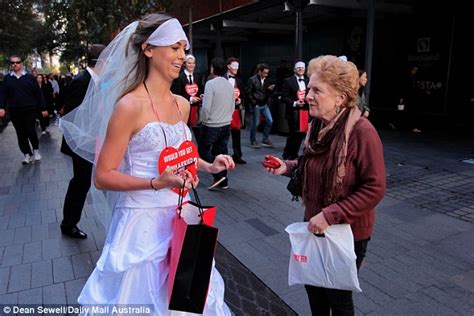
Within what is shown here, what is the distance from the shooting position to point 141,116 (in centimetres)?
188

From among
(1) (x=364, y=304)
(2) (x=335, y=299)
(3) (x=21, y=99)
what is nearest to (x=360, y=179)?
(2) (x=335, y=299)

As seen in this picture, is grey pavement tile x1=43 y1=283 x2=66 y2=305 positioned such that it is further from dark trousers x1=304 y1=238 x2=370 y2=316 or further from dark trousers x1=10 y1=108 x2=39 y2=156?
dark trousers x1=10 y1=108 x2=39 y2=156

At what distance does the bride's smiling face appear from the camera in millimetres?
1903

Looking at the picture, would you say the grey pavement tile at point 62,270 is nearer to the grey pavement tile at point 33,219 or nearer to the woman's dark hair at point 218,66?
the grey pavement tile at point 33,219

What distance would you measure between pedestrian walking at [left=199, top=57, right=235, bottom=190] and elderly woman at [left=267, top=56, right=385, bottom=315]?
3883 mm

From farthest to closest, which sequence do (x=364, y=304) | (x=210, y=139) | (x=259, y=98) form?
(x=259, y=98), (x=210, y=139), (x=364, y=304)

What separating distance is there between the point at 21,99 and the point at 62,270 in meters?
5.03

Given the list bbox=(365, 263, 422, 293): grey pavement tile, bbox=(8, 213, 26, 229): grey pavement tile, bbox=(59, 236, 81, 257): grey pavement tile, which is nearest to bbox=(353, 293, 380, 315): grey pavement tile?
bbox=(365, 263, 422, 293): grey pavement tile

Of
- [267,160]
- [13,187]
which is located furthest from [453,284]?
[13,187]

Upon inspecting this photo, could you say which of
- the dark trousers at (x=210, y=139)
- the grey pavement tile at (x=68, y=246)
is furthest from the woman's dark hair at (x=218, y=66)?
the grey pavement tile at (x=68, y=246)

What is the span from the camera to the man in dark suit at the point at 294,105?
285 inches

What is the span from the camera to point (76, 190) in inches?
161

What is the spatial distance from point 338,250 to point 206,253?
26.2 inches

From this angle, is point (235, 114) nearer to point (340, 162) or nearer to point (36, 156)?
point (36, 156)
